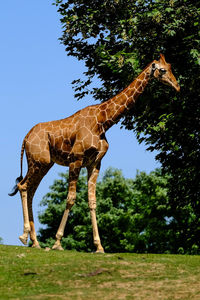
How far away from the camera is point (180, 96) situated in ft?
71.2

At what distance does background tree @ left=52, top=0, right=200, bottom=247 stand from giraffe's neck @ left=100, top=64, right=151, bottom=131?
4611 mm

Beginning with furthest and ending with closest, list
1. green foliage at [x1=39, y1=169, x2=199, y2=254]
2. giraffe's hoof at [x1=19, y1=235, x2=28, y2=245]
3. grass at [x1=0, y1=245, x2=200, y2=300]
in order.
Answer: green foliage at [x1=39, y1=169, x2=199, y2=254] → giraffe's hoof at [x1=19, y1=235, x2=28, y2=245] → grass at [x1=0, y1=245, x2=200, y2=300]

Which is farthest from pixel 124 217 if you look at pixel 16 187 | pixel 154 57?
pixel 16 187

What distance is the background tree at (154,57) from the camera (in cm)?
2111

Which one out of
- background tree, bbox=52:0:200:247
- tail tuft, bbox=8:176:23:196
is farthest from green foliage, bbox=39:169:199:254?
tail tuft, bbox=8:176:23:196

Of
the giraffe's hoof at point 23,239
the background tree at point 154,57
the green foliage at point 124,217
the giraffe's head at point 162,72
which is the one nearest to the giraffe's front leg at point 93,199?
the giraffe's hoof at point 23,239

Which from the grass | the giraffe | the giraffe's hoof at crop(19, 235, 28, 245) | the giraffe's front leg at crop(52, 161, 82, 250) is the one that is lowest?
the grass

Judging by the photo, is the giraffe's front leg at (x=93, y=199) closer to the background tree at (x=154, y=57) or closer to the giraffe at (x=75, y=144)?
the giraffe at (x=75, y=144)

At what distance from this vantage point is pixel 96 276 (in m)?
11.6

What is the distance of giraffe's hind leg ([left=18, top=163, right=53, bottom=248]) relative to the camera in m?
15.8

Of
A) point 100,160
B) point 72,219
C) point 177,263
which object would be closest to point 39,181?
point 100,160

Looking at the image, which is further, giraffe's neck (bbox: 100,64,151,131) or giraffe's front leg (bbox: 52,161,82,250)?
giraffe's neck (bbox: 100,64,151,131)

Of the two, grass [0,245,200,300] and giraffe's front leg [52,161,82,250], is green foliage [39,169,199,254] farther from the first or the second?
grass [0,245,200,300]

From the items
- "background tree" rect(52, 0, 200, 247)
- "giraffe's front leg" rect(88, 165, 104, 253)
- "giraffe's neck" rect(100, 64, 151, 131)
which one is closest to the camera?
"giraffe's front leg" rect(88, 165, 104, 253)
